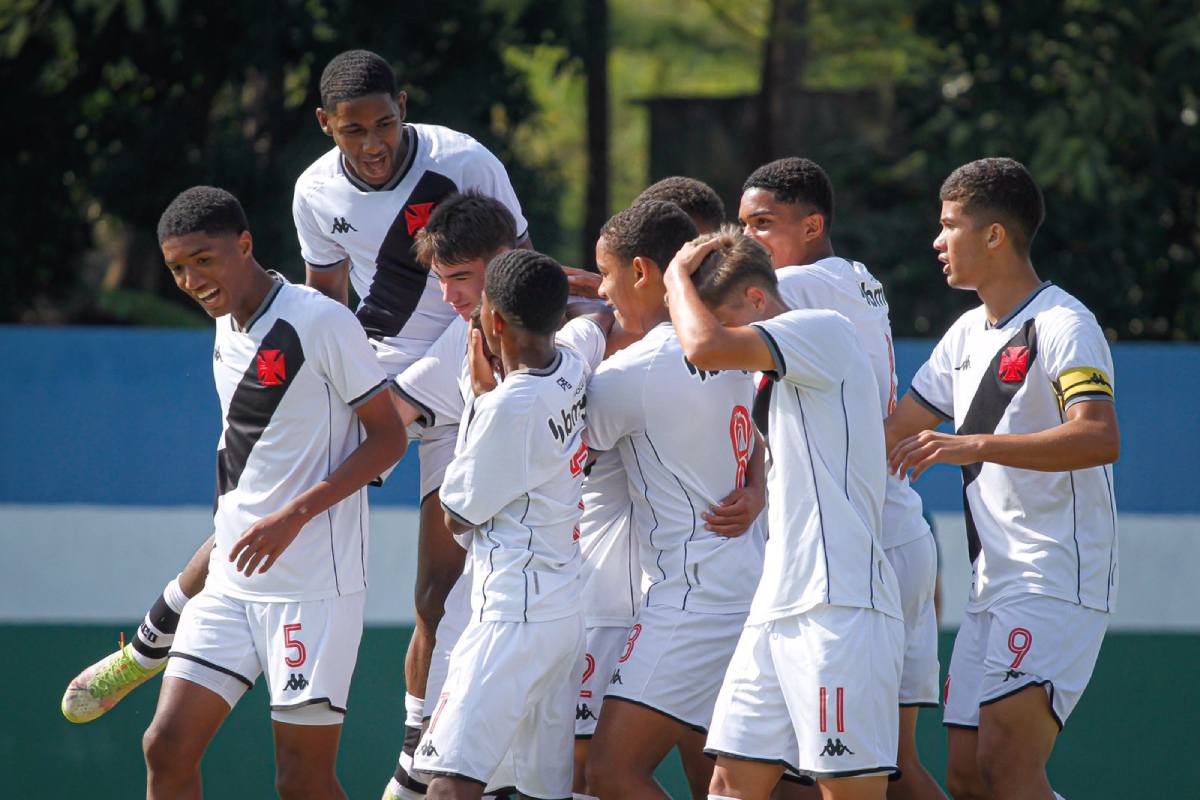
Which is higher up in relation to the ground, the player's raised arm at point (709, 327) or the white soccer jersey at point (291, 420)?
the player's raised arm at point (709, 327)

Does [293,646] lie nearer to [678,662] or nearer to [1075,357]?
[678,662]

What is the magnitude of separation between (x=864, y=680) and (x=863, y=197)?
7.97m

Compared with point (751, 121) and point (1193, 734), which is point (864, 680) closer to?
point (1193, 734)

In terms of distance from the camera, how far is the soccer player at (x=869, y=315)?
439 centimetres

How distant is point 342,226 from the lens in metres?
4.91

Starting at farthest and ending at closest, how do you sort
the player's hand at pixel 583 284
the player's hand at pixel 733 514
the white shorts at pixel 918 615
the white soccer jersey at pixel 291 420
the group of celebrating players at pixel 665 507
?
the player's hand at pixel 583 284
the white shorts at pixel 918 615
the white soccer jersey at pixel 291 420
the player's hand at pixel 733 514
the group of celebrating players at pixel 665 507

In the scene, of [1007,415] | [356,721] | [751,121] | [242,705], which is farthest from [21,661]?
[751,121]

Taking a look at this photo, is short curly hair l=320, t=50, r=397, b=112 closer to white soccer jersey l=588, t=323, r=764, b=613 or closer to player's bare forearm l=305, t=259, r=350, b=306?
player's bare forearm l=305, t=259, r=350, b=306

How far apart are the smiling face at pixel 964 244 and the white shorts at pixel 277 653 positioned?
206 cm

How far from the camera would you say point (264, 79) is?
10438mm

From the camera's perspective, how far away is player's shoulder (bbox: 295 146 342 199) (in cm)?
492

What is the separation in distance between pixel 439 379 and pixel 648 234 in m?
1.07

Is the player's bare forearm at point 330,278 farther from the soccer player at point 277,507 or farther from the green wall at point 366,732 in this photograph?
the green wall at point 366,732

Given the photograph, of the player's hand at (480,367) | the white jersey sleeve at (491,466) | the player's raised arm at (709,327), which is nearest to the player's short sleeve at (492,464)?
the white jersey sleeve at (491,466)
